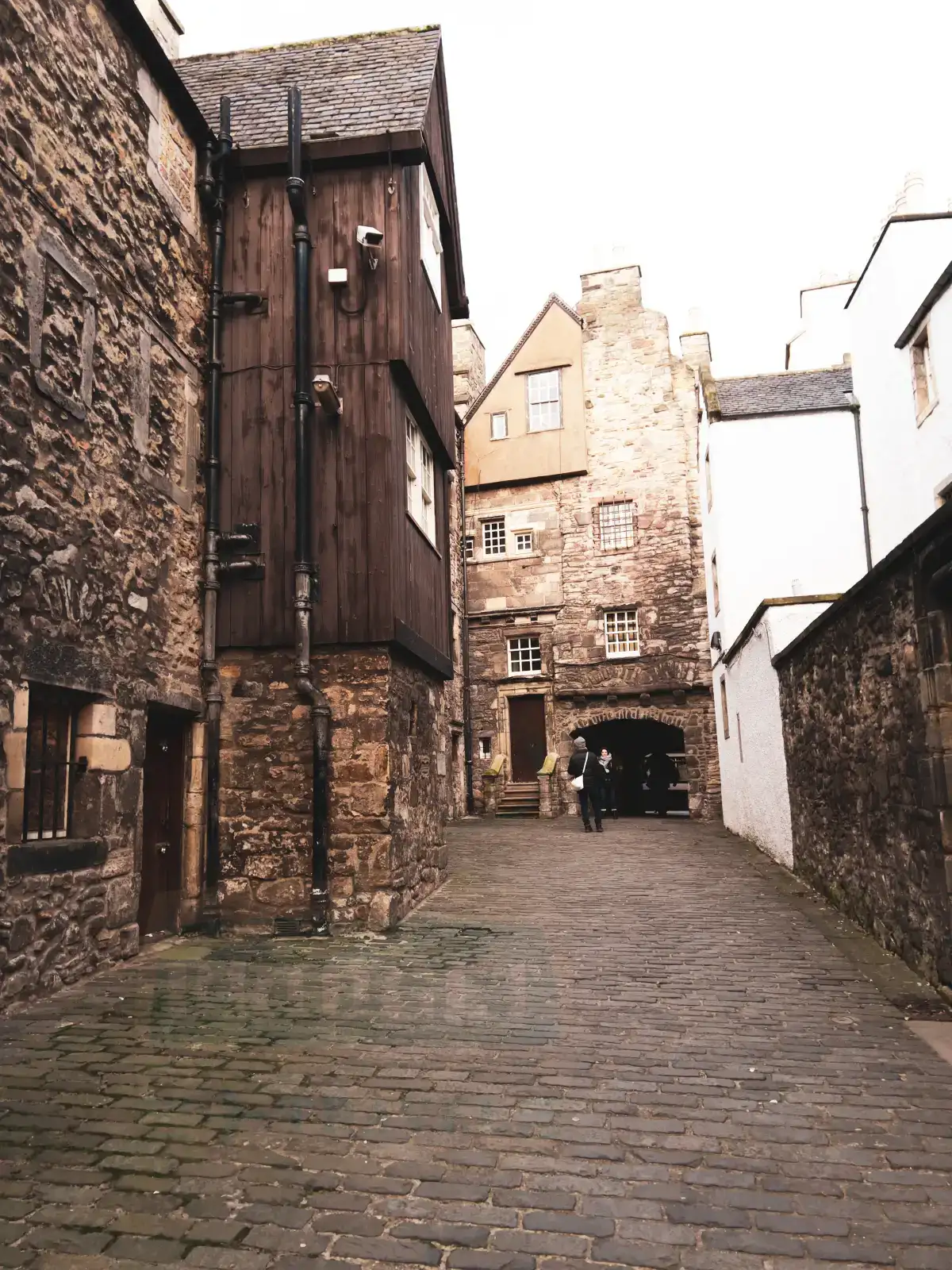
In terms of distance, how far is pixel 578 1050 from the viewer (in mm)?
4609

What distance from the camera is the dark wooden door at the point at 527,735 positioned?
73.2 ft

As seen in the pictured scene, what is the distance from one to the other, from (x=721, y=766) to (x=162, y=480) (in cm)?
1419

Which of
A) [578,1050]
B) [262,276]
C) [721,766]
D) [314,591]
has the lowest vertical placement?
[578,1050]

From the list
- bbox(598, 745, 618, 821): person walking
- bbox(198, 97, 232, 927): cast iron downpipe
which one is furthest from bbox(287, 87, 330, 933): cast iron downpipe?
bbox(598, 745, 618, 821): person walking

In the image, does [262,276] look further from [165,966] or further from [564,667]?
[564,667]

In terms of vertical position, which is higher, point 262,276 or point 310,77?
point 310,77

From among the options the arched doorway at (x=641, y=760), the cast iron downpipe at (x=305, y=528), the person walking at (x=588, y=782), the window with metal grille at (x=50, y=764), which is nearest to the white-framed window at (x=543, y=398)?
the arched doorway at (x=641, y=760)

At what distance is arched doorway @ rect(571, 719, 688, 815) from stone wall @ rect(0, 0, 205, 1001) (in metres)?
17.5

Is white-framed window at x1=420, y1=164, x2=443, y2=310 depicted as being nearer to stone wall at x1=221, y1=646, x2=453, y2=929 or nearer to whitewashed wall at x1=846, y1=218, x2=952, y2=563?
stone wall at x1=221, y1=646, x2=453, y2=929

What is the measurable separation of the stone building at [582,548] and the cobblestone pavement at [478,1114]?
14589 mm

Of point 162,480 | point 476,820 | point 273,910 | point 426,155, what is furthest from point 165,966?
point 476,820

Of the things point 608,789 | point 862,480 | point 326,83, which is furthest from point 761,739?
point 326,83

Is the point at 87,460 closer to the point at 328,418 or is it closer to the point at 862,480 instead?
the point at 328,418

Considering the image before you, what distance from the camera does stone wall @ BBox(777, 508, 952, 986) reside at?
5277mm
